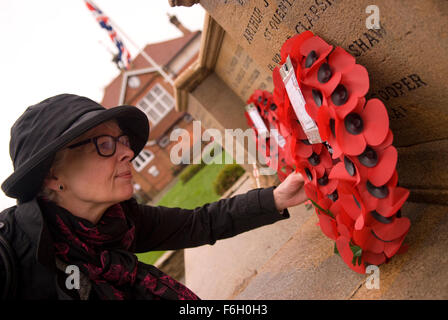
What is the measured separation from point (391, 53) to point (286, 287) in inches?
58.1

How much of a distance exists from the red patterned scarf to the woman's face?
12 cm

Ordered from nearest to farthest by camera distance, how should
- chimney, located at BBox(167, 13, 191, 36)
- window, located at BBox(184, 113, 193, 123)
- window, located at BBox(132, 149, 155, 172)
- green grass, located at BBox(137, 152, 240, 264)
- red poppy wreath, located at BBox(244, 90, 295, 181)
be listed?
red poppy wreath, located at BBox(244, 90, 295, 181) → green grass, located at BBox(137, 152, 240, 264) → window, located at BBox(184, 113, 193, 123) → window, located at BBox(132, 149, 155, 172) → chimney, located at BBox(167, 13, 191, 36)

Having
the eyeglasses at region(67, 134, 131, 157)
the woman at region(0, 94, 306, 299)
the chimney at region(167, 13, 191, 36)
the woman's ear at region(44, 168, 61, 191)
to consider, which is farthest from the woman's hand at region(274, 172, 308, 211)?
the chimney at region(167, 13, 191, 36)

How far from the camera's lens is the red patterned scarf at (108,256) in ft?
4.69

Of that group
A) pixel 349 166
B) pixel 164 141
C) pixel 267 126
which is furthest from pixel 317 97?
pixel 164 141

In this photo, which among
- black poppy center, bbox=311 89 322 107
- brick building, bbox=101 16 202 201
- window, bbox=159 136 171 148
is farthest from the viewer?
window, bbox=159 136 171 148

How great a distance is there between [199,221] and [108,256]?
772mm

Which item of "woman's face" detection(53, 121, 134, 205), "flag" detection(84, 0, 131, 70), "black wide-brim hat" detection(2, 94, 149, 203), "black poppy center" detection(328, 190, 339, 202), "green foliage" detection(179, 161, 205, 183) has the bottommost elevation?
"green foliage" detection(179, 161, 205, 183)

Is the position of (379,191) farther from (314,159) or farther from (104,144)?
(104,144)

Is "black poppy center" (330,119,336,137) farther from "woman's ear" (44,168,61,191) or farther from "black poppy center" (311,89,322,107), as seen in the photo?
"woman's ear" (44,168,61,191)

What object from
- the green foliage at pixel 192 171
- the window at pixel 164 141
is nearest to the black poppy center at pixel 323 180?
the green foliage at pixel 192 171

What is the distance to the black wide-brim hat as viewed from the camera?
1285 mm

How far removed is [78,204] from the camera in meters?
1.59
